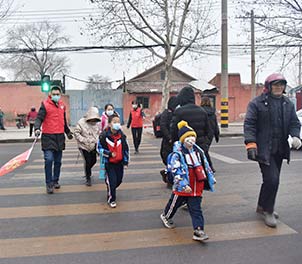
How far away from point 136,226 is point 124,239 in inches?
19.0

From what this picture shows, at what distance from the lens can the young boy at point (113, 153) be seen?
5.87 metres

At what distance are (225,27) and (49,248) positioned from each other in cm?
1783

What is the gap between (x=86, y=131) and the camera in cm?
716

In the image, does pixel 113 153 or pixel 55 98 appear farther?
pixel 55 98

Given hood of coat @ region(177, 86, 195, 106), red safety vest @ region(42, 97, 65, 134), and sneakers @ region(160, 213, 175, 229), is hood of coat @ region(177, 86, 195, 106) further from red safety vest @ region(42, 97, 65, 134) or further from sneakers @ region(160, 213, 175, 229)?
red safety vest @ region(42, 97, 65, 134)

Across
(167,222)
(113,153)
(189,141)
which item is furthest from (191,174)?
(113,153)

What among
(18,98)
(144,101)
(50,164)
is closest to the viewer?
(50,164)

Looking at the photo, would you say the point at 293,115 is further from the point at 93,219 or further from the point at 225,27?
the point at 225,27

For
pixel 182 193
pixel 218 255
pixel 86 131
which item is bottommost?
pixel 218 255

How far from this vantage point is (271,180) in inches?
194

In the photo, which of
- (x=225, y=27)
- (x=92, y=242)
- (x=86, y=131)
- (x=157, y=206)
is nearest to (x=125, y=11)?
(x=225, y=27)

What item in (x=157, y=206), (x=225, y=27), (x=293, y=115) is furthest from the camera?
(x=225, y=27)

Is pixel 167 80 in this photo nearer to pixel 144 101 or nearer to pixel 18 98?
pixel 144 101

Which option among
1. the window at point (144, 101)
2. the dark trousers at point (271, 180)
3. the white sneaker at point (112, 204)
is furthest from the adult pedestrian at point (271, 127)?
the window at point (144, 101)
